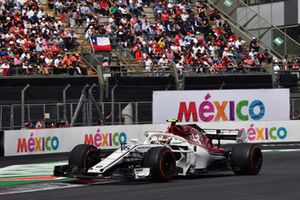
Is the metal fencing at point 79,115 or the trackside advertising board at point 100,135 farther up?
the metal fencing at point 79,115

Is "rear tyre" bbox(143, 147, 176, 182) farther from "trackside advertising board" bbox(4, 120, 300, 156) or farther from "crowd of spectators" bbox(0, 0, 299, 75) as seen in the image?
"crowd of spectators" bbox(0, 0, 299, 75)

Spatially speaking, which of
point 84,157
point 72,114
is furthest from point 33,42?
point 84,157

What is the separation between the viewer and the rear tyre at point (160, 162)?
15.6 metres

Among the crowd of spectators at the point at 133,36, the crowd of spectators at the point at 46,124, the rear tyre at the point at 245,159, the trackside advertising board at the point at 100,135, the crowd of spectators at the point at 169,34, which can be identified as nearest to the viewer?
the rear tyre at the point at 245,159

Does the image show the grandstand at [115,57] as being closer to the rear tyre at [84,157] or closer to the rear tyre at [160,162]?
the rear tyre at [84,157]

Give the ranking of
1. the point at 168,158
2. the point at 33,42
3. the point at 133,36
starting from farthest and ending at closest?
the point at 133,36
the point at 33,42
the point at 168,158

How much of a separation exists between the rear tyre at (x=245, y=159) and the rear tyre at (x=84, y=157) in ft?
10.4

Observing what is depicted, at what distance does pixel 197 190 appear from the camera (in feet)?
47.2

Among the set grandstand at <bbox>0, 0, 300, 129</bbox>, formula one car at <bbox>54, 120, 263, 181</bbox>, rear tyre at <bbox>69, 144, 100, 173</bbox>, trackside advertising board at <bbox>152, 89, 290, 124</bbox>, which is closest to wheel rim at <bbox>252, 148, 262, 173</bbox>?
formula one car at <bbox>54, 120, 263, 181</bbox>

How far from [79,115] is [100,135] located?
113 cm

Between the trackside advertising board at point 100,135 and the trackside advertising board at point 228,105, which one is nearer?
the trackside advertising board at point 100,135

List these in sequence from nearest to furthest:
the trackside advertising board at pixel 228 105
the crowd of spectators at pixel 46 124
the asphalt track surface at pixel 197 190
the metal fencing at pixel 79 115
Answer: the asphalt track surface at pixel 197 190 < the metal fencing at pixel 79 115 < the crowd of spectators at pixel 46 124 < the trackside advertising board at pixel 228 105

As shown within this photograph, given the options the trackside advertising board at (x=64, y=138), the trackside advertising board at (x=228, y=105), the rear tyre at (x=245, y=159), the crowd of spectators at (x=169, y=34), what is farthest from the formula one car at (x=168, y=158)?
the crowd of spectators at (x=169, y=34)

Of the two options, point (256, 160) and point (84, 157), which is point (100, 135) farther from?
point (84, 157)
